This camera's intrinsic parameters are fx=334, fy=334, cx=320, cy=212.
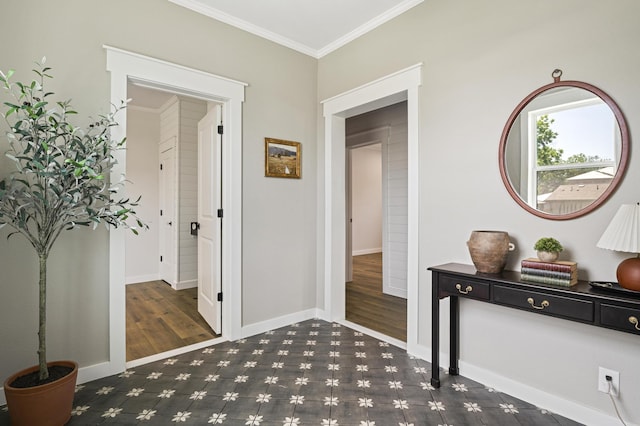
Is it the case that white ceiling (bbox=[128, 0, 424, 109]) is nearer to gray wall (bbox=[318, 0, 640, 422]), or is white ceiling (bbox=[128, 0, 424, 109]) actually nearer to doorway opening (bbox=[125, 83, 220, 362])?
gray wall (bbox=[318, 0, 640, 422])

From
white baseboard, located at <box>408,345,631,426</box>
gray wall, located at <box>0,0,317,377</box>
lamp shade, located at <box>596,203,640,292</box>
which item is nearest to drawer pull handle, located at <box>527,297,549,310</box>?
lamp shade, located at <box>596,203,640,292</box>

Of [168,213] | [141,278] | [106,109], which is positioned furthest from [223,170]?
[141,278]

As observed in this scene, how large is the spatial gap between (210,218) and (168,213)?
2422mm

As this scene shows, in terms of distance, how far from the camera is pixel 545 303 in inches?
69.8

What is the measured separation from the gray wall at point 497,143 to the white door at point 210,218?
1692mm

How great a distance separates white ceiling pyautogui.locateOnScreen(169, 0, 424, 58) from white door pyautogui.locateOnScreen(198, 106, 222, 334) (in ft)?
2.69

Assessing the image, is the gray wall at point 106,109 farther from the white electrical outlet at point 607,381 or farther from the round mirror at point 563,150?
the white electrical outlet at point 607,381

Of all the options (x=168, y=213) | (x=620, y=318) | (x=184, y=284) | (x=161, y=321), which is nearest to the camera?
(x=620, y=318)

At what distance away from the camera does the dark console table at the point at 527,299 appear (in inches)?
61.2

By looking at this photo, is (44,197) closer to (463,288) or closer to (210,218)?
(210,218)

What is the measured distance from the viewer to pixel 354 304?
420cm

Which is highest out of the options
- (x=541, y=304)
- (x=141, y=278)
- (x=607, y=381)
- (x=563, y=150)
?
(x=563, y=150)

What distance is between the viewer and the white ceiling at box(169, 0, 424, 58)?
2.79m

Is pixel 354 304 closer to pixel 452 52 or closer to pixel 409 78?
pixel 409 78
